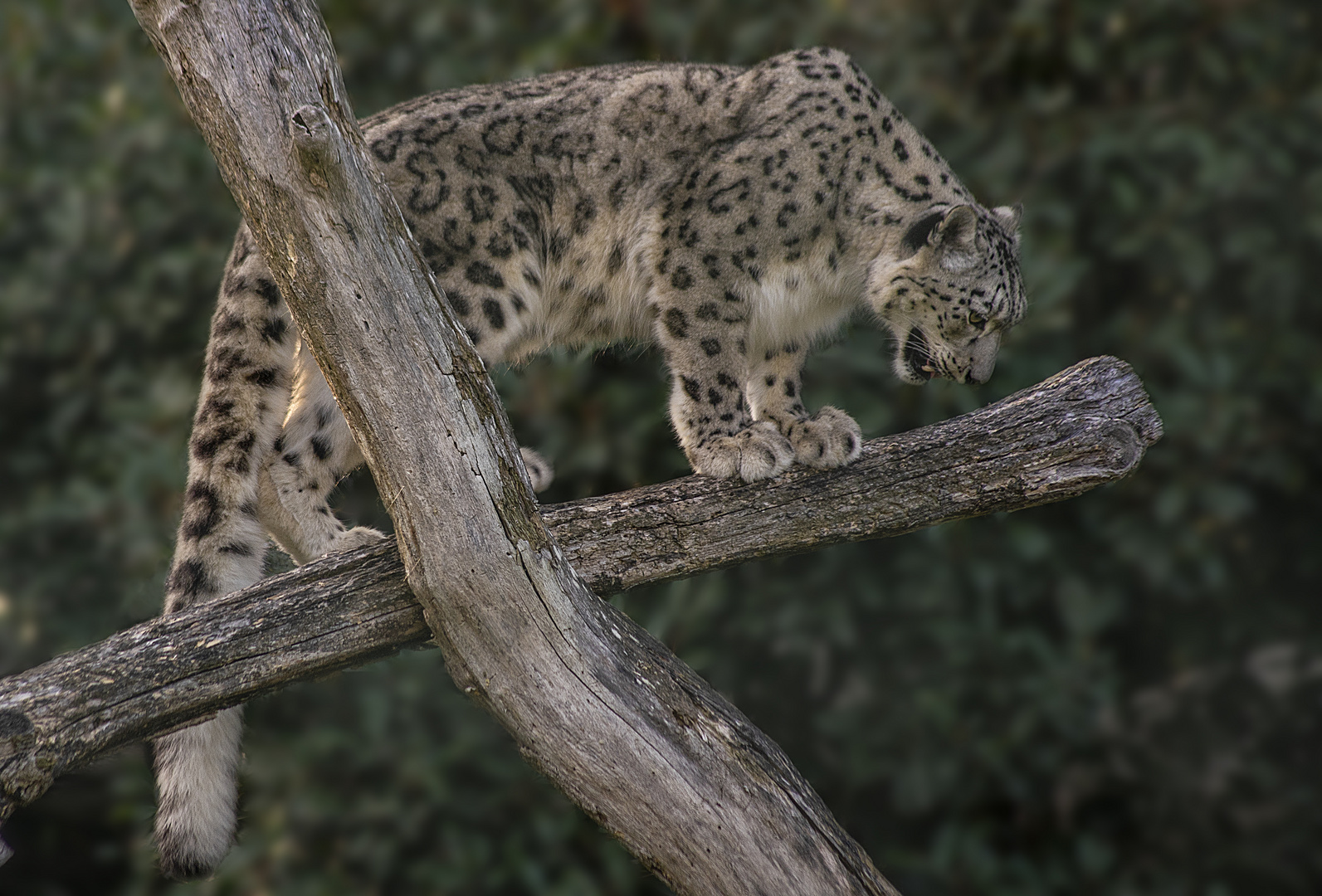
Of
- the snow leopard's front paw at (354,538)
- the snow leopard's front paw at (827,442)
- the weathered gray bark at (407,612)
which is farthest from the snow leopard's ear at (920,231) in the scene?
the snow leopard's front paw at (354,538)

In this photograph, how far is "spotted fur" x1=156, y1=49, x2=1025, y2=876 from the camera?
339 cm

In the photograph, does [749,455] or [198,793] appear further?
[749,455]

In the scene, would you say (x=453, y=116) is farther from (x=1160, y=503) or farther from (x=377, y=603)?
(x=1160, y=503)

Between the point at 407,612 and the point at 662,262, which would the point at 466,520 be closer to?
the point at 407,612

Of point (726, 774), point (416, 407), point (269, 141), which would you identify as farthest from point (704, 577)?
point (269, 141)

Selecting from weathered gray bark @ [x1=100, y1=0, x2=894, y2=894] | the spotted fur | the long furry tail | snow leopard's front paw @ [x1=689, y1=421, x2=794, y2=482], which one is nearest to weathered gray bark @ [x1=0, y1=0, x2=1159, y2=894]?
weathered gray bark @ [x1=100, y1=0, x2=894, y2=894]

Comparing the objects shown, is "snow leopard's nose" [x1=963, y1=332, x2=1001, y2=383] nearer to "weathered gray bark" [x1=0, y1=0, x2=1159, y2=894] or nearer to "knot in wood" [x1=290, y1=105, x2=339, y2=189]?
"weathered gray bark" [x1=0, y1=0, x2=1159, y2=894]

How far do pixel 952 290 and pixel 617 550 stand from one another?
4.73ft

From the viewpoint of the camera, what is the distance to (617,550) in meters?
3.10

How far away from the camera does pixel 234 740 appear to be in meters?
2.95

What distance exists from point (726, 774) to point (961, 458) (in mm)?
1070

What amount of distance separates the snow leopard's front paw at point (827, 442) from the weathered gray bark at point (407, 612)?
82cm

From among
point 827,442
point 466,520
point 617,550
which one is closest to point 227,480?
point 466,520

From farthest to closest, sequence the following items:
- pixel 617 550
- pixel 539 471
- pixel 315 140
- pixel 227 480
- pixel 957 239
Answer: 1. pixel 957 239
2. pixel 539 471
3. pixel 227 480
4. pixel 617 550
5. pixel 315 140
